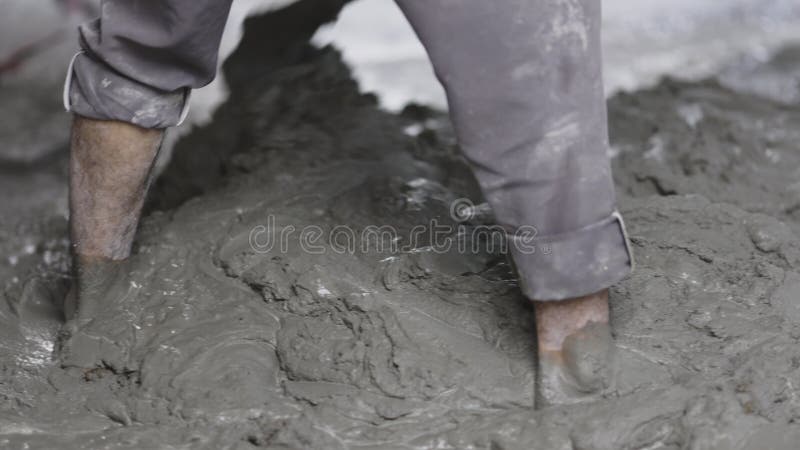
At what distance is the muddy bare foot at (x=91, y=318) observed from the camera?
2.09 m

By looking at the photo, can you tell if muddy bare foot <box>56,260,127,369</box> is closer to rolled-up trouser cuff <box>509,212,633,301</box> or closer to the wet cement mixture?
the wet cement mixture

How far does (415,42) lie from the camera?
3.91m

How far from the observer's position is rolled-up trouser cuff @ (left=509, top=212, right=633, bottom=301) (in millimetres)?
1842

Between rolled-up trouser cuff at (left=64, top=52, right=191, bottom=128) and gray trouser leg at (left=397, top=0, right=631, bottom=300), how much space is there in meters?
0.64

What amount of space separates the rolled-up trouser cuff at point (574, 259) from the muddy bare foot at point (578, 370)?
105mm

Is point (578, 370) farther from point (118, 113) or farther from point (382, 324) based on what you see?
point (118, 113)

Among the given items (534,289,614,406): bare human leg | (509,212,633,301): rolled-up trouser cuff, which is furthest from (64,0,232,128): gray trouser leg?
(534,289,614,406): bare human leg

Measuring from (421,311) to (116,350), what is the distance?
2.18ft

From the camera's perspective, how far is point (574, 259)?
185cm

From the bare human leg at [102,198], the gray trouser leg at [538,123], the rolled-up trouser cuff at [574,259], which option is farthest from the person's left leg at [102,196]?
the rolled-up trouser cuff at [574,259]

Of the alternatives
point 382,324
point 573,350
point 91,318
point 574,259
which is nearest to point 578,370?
point 573,350

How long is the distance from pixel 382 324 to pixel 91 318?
67 cm

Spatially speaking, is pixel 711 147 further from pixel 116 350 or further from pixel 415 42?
pixel 116 350

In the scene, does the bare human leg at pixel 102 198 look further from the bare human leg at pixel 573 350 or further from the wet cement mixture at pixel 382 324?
the bare human leg at pixel 573 350
